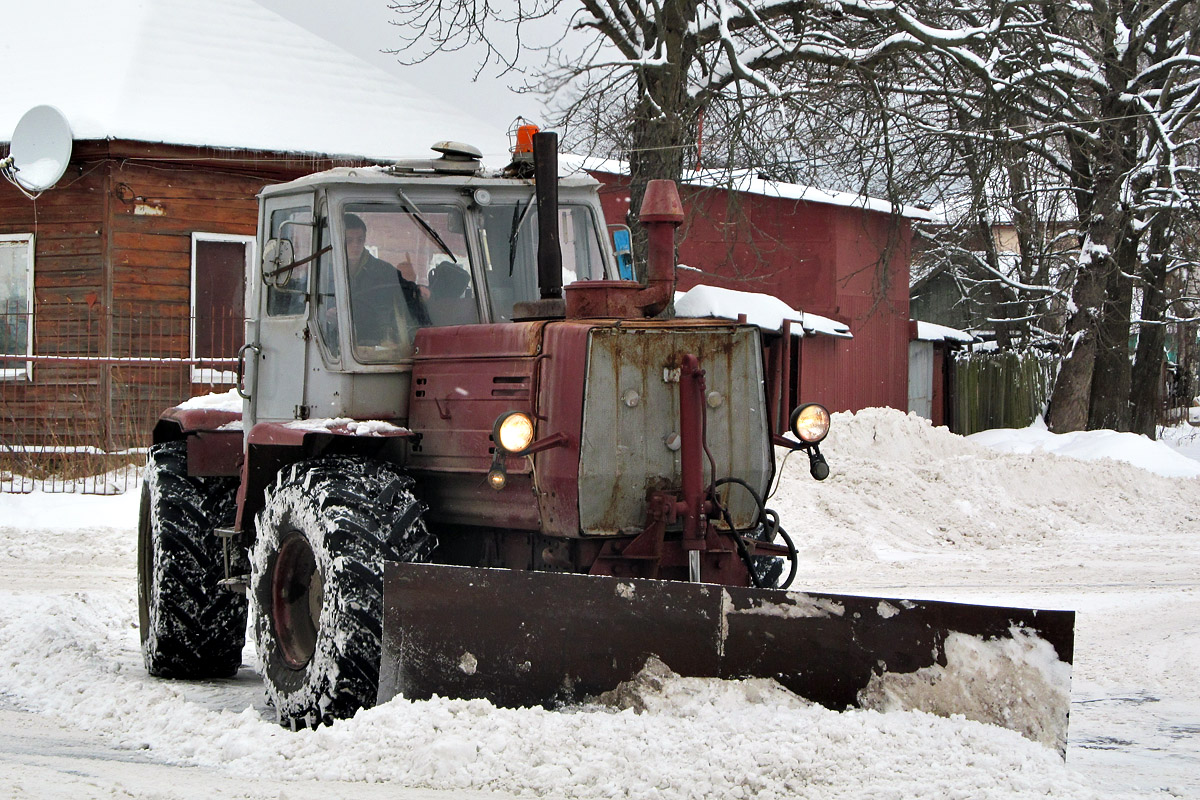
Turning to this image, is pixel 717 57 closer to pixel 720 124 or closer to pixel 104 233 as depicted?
pixel 720 124

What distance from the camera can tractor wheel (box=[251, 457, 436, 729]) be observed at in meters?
5.23

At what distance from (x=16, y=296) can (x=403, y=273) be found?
1285 cm

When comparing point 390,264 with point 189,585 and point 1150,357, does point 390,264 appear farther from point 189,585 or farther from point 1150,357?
point 1150,357

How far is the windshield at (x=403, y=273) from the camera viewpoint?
6.13 meters

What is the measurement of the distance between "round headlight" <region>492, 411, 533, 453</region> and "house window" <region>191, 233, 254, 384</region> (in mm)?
12620

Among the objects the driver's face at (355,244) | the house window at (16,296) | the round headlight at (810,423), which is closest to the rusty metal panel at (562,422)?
the round headlight at (810,423)

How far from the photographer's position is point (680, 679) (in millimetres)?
4684

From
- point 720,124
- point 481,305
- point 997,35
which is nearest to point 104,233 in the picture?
point 720,124

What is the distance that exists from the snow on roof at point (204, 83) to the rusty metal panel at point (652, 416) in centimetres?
1262

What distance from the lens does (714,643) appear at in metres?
4.68

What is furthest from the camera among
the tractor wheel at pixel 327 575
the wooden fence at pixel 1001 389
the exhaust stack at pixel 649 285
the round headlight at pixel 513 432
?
the wooden fence at pixel 1001 389

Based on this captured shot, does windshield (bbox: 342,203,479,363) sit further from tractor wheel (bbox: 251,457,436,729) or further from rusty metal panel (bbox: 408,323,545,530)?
tractor wheel (bbox: 251,457,436,729)

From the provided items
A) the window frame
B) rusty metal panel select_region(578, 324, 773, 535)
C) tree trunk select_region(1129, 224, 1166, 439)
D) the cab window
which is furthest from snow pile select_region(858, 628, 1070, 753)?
tree trunk select_region(1129, 224, 1166, 439)

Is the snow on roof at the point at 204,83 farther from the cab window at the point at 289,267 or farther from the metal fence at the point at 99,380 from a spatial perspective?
the cab window at the point at 289,267
